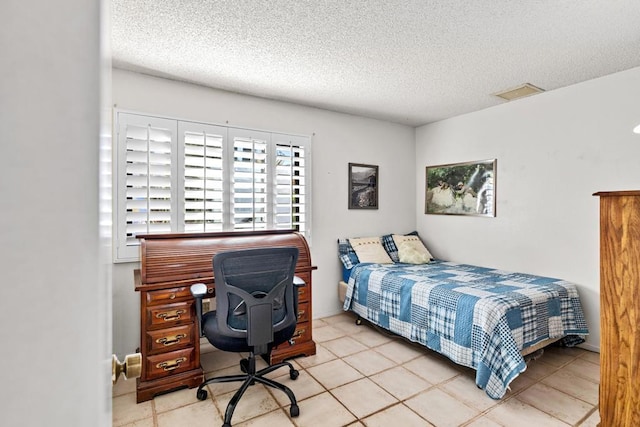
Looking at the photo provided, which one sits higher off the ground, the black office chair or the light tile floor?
the black office chair

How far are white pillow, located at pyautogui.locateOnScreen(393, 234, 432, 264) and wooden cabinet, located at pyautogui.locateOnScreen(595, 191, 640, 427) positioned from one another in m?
2.68

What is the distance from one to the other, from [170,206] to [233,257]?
4.35 ft

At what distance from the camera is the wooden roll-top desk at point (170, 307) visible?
2211 millimetres

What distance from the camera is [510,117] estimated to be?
11.7 feet

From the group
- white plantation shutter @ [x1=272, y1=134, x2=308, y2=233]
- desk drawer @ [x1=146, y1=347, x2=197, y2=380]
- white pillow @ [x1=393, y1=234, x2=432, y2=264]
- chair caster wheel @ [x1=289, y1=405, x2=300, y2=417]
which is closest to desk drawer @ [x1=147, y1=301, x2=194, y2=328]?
desk drawer @ [x1=146, y1=347, x2=197, y2=380]

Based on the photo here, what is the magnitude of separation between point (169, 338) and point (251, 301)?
87 centimetres

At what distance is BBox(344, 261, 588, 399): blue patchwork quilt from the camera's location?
2236 mm

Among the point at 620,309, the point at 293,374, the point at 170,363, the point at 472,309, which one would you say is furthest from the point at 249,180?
the point at 620,309

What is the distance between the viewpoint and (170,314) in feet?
7.50

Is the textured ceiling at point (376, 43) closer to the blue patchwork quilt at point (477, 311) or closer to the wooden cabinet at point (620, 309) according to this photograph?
the wooden cabinet at point (620, 309)

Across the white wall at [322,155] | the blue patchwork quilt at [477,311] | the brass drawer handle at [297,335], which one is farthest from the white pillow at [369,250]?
the brass drawer handle at [297,335]

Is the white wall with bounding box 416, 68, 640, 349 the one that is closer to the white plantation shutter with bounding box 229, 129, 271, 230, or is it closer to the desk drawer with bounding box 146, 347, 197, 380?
the white plantation shutter with bounding box 229, 129, 271, 230

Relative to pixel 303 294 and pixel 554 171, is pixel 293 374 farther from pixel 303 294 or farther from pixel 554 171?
pixel 554 171

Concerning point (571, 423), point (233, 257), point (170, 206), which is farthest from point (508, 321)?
point (170, 206)
